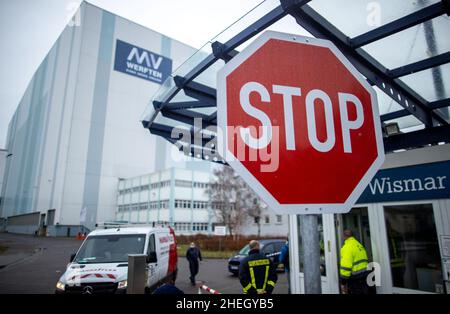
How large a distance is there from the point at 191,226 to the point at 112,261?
1533 inches

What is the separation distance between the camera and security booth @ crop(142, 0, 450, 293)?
3.09 m

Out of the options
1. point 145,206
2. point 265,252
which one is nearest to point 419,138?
point 265,252

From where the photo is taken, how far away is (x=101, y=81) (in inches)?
1921

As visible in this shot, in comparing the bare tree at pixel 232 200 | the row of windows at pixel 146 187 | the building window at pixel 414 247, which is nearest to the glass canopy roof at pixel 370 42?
the building window at pixel 414 247

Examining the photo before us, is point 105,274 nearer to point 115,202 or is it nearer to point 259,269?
point 259,269

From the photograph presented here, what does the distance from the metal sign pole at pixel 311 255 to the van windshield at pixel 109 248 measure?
23.9ft

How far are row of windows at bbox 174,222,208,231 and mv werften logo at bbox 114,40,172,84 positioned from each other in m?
26.8

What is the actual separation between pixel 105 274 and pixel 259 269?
4046 millimetres

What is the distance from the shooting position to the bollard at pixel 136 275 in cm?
281

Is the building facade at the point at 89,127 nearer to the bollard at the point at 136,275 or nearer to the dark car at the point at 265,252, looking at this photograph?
the dark car at the point at 265,252

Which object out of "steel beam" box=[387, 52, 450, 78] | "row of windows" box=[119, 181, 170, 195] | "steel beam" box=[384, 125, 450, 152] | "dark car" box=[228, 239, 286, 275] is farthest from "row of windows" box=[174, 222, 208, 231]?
"steel beam" box=[387, 52, 450, 78]

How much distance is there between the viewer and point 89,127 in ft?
153
